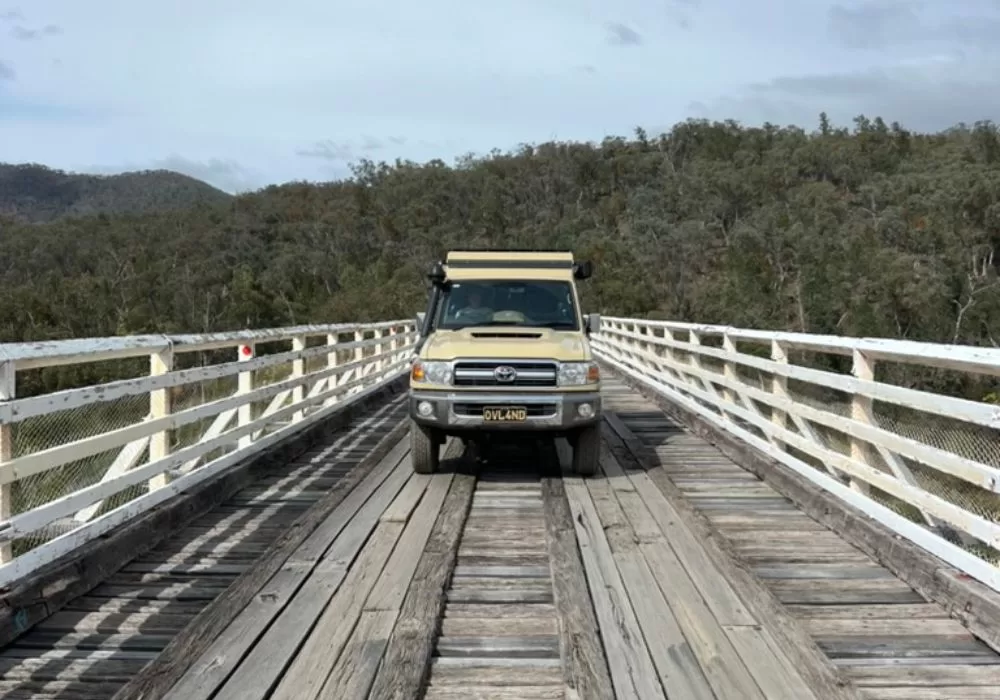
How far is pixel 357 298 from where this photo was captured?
80.2 meters

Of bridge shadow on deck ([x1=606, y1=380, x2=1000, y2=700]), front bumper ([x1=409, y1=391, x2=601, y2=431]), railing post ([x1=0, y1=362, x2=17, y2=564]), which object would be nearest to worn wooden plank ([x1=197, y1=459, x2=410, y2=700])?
front bumper ([x1=409, y1=391, x2=601, y2=431])

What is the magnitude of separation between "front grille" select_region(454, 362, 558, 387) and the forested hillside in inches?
2139

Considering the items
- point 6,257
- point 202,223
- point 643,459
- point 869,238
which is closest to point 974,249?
point 869,238

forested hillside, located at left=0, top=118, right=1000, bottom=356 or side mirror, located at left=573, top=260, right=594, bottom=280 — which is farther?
forested hillside, located at left=0, top=118, right=1000, bottom=356

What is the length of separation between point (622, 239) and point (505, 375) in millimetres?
85563

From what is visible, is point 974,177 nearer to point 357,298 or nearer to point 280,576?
point 357,298

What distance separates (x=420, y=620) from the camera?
161 inches

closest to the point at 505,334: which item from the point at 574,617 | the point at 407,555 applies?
the point at 407,555

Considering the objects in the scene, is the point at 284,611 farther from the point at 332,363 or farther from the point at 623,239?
the point at 623,239

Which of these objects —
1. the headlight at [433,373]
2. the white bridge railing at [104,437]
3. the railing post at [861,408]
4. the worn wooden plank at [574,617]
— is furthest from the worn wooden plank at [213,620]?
the railing post at [861,408]

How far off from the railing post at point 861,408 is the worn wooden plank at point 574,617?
6.75 ft

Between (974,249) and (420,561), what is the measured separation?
70867mm

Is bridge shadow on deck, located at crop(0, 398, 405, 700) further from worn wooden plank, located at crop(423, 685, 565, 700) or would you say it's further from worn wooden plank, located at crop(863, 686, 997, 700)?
worn wooden plank, located at crop(863, 686, 997, 700)

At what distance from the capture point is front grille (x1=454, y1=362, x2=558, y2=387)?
7211 mm
